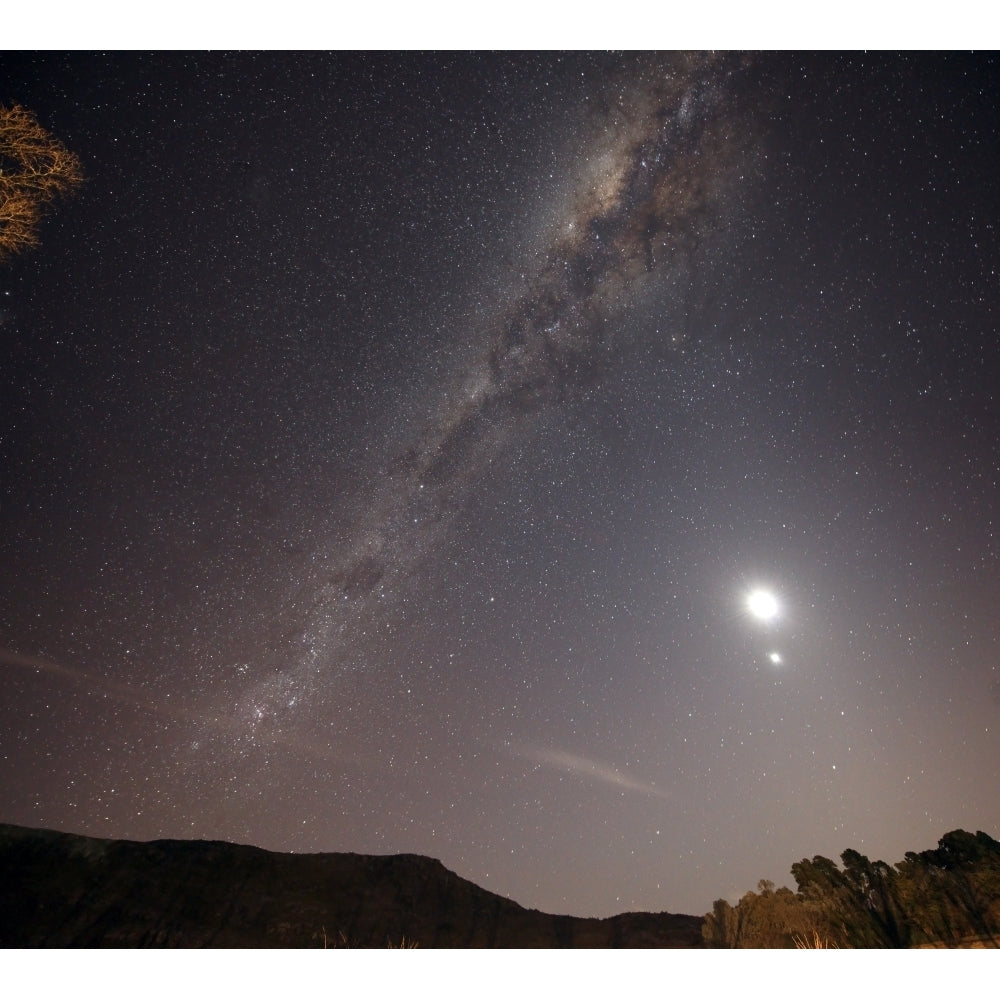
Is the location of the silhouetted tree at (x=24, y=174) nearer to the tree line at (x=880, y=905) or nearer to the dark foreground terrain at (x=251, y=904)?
the tree line at (x=880, y=905)

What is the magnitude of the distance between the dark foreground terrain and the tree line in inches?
596

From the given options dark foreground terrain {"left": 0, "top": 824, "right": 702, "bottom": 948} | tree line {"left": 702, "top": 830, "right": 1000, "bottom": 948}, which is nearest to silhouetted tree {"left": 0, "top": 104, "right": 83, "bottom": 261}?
tree line {"left": 702, "top": 830, "right": 1000, "bottom": 948}

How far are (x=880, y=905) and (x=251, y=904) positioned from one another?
31906mm

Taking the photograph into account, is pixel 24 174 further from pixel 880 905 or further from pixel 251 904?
pixel 251 904

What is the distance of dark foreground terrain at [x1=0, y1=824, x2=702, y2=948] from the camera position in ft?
94.6

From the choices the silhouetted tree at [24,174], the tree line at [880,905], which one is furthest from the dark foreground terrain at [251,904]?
the silhouetted tree at [24,174]

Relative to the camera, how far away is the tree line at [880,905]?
20.9 metres

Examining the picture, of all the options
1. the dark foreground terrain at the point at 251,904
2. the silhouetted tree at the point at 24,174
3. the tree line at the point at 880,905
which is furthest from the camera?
the dark foreground terrain at the point at 251,904

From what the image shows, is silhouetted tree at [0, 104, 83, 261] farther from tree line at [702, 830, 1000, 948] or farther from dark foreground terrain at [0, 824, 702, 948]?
dark foreground terrain at [0, 824, 702, 948]

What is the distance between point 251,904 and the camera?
1300 inches

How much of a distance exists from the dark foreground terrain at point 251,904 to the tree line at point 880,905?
15.1 meters

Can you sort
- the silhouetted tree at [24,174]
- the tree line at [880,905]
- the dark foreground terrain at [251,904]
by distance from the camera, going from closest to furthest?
the silhouetted tree at [24,174] → the tree line at [880,905] → the dark foreground terrain at [251,904]
